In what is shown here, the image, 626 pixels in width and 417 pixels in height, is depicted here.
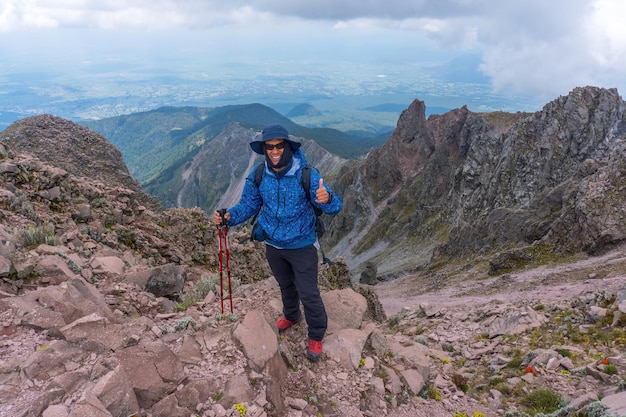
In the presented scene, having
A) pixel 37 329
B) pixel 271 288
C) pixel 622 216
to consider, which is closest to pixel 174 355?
pixel 37 329

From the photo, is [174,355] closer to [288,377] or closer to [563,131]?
[288,377]

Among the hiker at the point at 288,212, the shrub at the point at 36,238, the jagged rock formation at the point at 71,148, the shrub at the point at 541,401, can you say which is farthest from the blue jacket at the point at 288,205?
the jagged rock formation at the point at 71,148

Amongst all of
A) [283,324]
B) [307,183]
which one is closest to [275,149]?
[307,183]

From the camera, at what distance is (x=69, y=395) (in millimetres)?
5062

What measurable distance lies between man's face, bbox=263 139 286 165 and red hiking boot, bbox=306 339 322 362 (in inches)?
151

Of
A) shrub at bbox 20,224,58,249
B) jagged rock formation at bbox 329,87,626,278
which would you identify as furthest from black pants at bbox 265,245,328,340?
jagged rock formation at bbox 329,87,626,278

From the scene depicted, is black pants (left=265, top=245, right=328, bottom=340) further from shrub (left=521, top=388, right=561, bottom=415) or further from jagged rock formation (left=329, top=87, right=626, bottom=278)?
jagged rock formation (left=329, top=87, right=626, bottom=278)

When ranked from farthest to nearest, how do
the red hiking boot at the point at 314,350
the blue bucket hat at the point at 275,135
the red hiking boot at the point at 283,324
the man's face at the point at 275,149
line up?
the red hiking boot at the point at 283,324 → the red hiking boot at the point at 314,350 → the man's face at the point at 275,149 → the blue bucket hat at the point at 275,135

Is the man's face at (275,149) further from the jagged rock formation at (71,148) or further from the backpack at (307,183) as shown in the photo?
the jagged rock formation at (71,148)

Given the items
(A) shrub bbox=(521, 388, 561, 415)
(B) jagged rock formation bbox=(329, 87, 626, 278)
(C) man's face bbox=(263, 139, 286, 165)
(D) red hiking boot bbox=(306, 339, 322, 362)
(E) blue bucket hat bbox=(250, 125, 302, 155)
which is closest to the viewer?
(E) blue bucket hat bbox=(250, 125, 302, 155)

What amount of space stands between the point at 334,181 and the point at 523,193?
72.8 m

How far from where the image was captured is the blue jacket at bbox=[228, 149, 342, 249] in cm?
684

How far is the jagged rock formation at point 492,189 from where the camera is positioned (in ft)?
104

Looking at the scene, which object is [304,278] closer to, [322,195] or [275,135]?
[322,195]
